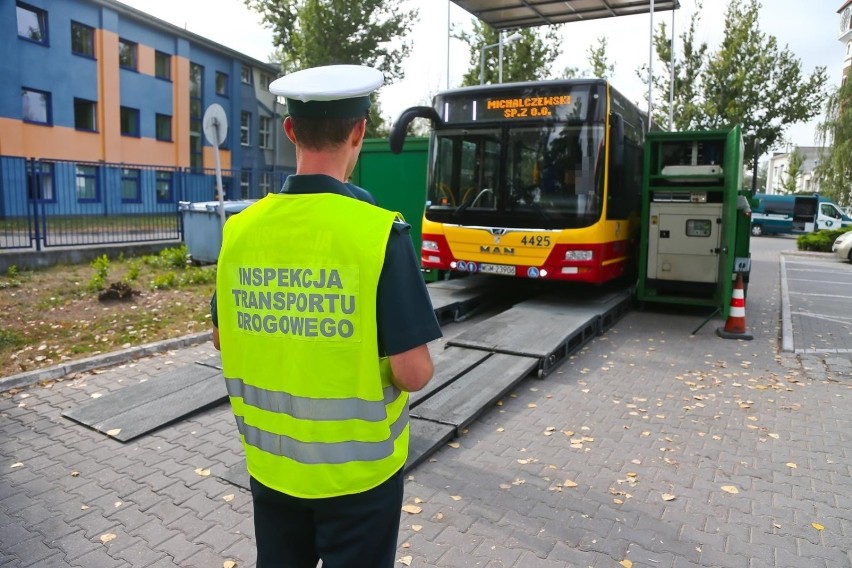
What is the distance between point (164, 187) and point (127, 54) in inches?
703

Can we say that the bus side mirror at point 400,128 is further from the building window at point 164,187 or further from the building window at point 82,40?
the building window at point 82,40

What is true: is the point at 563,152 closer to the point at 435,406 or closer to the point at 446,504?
the point at 435,406

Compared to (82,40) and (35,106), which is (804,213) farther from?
(35,106)

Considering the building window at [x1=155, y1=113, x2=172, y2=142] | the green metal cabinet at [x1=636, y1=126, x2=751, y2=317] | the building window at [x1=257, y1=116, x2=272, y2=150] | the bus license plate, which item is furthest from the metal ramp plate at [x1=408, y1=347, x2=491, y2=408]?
the building window at [x1=257, y1=116, x2=272, y2=150]

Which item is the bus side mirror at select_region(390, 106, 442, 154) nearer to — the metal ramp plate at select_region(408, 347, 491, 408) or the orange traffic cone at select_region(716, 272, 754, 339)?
the metal ramp plate at select_region(408, 347, 491, 408)

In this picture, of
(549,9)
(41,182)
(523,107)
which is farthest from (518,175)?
(41,182)

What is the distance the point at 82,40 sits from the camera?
2819 centimetres

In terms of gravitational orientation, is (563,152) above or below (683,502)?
above

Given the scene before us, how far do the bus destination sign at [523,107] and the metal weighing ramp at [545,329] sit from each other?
279 cm

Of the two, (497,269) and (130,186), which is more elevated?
(130,186)

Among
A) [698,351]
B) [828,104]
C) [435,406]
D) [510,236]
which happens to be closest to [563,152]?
[510,236]

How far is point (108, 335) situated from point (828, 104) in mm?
39925

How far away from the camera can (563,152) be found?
909 cm

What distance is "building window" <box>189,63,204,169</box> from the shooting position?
115ft
